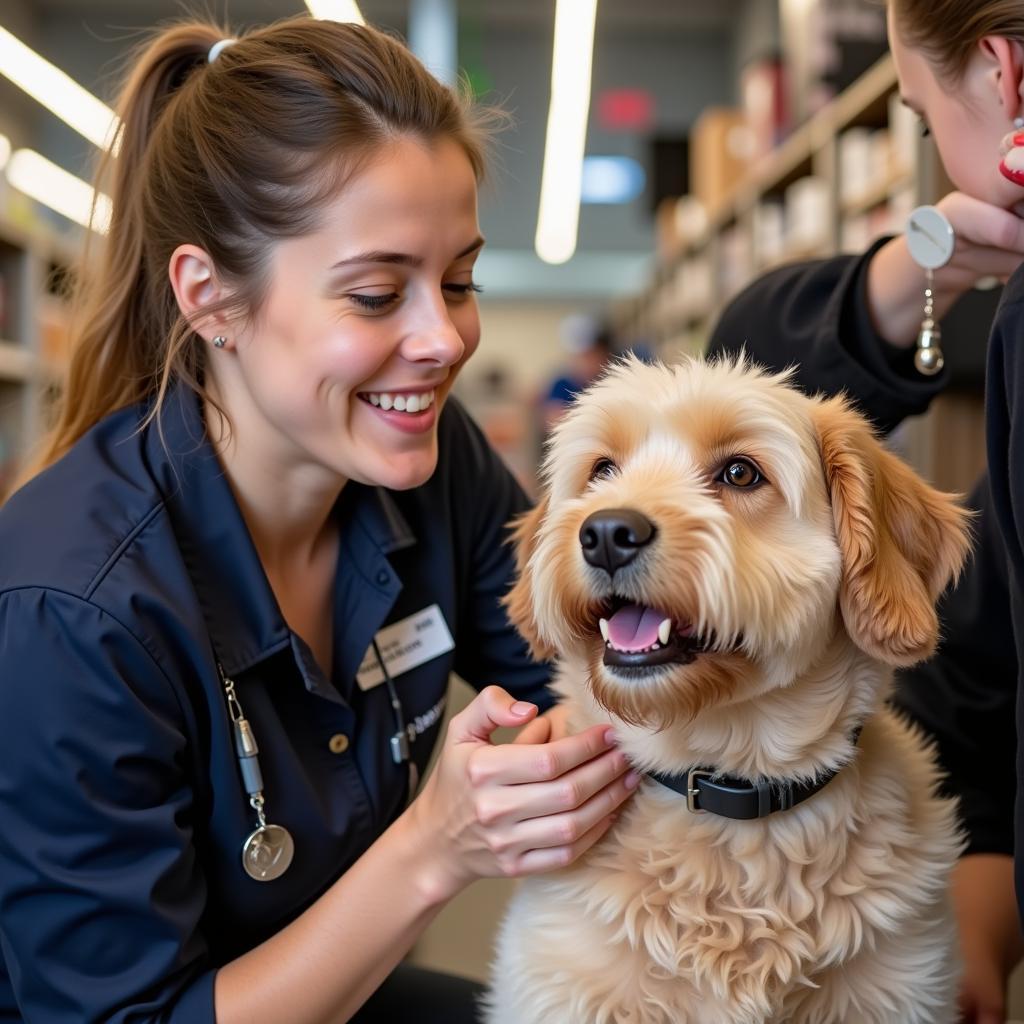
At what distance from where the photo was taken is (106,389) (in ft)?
5.23

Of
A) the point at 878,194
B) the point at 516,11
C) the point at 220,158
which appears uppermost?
the point at 516,11

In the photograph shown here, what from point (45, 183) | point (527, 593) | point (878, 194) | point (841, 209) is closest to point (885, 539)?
point (527, 593)

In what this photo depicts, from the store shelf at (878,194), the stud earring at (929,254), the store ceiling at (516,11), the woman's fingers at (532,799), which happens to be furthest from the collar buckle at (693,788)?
the store ceiling at (516,11)

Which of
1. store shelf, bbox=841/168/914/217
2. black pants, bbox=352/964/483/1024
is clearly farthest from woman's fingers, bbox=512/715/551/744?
store shelf, bbox=841/168/914/217

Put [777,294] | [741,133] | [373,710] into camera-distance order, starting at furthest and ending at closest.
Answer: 1. [741,133]
2. [777,294]
3. [373,710]

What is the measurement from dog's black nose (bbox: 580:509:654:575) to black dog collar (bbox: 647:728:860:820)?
289 mm

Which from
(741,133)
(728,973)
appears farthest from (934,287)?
(741,133)

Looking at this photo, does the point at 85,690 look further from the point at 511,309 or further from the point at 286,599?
the point at 511,309

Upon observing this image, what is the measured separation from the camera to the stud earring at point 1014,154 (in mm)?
1231

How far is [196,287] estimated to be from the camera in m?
1.46

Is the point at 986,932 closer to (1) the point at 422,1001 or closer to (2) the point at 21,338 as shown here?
(1) the point at 422,1001

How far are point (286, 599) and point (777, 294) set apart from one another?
3.09 feet

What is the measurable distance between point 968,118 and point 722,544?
66 centimetres

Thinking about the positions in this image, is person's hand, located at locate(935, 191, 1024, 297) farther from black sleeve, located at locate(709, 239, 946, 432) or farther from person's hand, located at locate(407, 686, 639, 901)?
person's hand, located at locate(407, 686, 639, 901)
